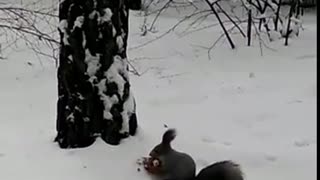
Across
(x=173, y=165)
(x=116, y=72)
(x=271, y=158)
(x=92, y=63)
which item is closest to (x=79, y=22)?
(x=92, y=63)

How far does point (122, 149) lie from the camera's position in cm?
455

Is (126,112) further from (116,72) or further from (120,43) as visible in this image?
(120,43)

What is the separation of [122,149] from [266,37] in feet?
13.2

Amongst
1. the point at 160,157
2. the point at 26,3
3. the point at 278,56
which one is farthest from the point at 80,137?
the point at 26,3

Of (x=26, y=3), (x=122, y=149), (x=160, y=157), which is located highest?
(x=160, y=157)

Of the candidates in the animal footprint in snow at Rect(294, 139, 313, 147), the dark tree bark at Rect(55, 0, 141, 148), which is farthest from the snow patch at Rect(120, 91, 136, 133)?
the animal footprint in snow at Rect(294, 139, 313, 147)

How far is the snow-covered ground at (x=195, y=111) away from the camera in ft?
14.4

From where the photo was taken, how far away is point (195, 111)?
18.3ft

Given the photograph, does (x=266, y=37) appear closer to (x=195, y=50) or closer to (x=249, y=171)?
(x=195, y=50)

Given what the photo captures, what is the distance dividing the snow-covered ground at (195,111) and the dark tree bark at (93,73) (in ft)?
0.35

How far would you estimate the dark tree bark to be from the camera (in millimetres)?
4488

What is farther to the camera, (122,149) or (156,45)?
(156,45)

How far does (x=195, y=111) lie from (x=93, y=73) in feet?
4.04

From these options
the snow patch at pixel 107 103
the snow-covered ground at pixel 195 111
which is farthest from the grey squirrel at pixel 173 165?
the snow patch at pixel 107 103
